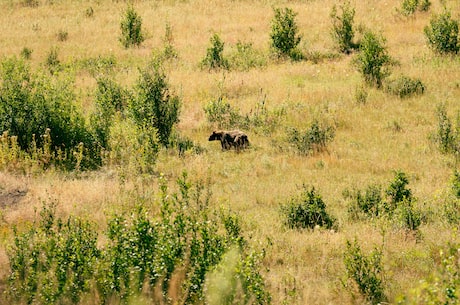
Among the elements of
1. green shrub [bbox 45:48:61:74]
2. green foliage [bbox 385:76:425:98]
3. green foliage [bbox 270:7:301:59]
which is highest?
green foliage [bbox 270:7:301:59]

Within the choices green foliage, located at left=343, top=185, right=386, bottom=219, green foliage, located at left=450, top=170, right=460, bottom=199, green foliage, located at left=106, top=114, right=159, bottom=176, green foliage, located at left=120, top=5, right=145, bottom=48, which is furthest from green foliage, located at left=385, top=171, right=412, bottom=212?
green foliage, located at left=120, top=5, right=145, bottom=48

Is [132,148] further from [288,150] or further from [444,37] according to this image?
[444,37]

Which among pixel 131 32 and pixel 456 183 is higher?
pixel 131 32

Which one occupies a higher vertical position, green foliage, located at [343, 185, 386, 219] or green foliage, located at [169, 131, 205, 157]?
green foliage, located at [343, 185, 386, 219]

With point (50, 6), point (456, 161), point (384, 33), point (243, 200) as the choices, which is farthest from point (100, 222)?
point (50, 6)

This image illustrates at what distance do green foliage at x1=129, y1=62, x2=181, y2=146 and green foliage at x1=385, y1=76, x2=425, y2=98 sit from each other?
5.88 metres

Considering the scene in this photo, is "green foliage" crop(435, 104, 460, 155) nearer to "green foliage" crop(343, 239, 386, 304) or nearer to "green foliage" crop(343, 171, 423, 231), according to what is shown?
"green foliage" crop(343, 171, 423, 231)

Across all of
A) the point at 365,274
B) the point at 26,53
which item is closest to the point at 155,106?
the point at 365,274

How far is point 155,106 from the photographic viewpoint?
14703 millimetres

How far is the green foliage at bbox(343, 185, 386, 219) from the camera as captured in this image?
10258 mm

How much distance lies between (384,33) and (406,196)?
13757 mm

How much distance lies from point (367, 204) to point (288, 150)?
12.1 ft

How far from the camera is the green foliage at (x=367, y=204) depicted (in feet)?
33.7

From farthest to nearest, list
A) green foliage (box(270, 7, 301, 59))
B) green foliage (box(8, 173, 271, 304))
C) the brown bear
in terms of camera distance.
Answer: green foliage (box(270, 7, 301, 59)) → the brown bear → green foliage (box(8, 173, 271, 304))
